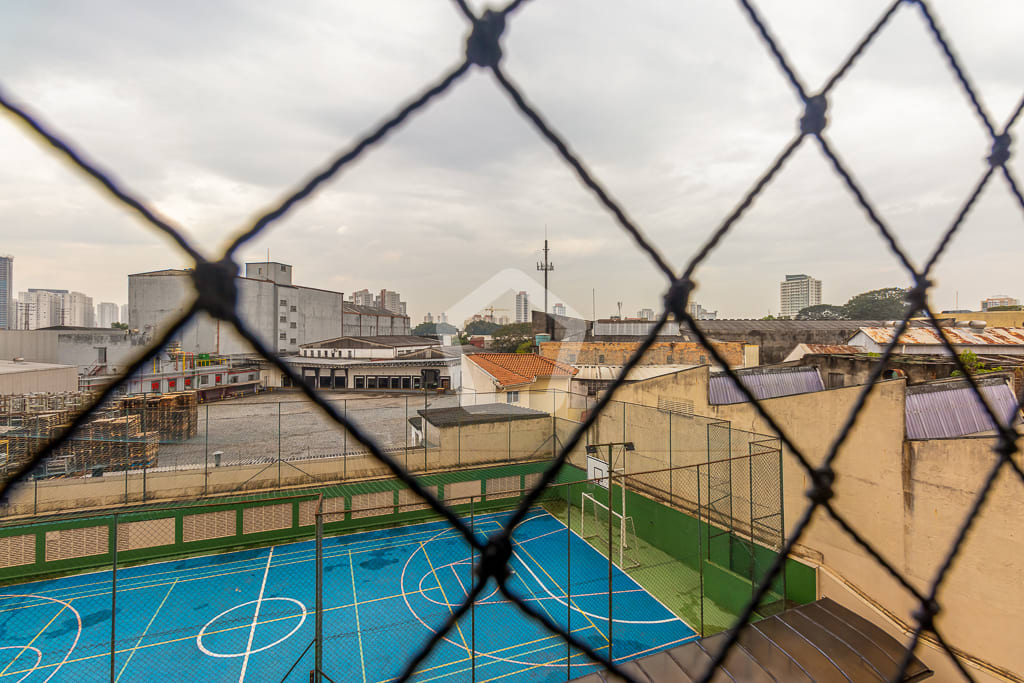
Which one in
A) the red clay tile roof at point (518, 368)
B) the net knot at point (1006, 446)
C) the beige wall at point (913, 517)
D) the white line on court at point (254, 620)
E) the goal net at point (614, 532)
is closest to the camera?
the net knot at point (1006, 446)

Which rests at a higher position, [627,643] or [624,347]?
[624,347]

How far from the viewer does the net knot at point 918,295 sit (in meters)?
1.03

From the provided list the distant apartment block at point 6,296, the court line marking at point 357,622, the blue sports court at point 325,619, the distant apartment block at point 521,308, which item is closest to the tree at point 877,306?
the distant apartment block at point 521,308

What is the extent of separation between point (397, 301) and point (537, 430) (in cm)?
4057

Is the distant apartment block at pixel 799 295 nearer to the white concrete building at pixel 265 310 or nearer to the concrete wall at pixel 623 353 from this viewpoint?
the concrete wall at pixel 623 353

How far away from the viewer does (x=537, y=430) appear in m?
13.4

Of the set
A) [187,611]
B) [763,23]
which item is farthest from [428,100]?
[187,611]

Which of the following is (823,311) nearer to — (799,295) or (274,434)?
(799,295)

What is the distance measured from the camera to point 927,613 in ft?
3.03

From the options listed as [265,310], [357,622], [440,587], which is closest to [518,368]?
[440,587]

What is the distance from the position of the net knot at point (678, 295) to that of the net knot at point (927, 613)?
0.69 m

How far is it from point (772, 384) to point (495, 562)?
10.1 meters

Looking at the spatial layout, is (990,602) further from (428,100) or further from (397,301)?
(397,301)

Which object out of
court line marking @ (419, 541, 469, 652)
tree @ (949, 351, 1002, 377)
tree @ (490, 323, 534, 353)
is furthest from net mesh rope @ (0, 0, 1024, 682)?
tree @ (490, 323, 534, 353)
